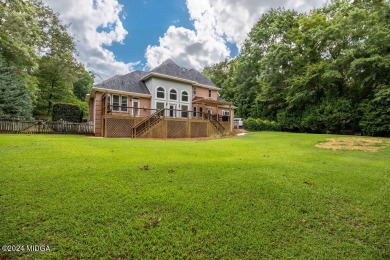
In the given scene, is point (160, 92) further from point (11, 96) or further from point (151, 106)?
point (11, 96)

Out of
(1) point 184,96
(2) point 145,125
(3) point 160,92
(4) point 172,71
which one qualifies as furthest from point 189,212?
(4) point 172,71

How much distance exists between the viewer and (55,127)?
637 inches

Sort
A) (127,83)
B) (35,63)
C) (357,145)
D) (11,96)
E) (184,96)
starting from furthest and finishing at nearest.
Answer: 1. (184,96)
2. (127,83)
3. (35,63)
4. (11,96)
5. (357,145)

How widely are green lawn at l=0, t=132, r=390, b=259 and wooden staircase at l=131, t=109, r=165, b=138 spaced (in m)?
9.85

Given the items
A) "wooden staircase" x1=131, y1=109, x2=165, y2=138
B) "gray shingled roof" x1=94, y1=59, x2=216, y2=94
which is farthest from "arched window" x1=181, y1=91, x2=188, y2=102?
"wooden staircase" x1=131, y1=109, x2=165, y2=138

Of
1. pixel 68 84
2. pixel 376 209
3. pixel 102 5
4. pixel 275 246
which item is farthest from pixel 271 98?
pixel 68 84

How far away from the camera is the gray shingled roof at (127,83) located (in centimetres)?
1738

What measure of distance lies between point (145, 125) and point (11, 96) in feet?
40.2

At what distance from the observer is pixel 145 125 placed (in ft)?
51.3

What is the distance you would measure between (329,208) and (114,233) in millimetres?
3595

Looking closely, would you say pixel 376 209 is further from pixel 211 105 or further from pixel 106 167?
pixel 211 105

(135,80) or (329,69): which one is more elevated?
(329,69)

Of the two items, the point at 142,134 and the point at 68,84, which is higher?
the point at 68,84

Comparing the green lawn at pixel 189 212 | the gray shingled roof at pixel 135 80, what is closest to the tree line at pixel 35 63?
the gray shingled roof at pixel 135 80
